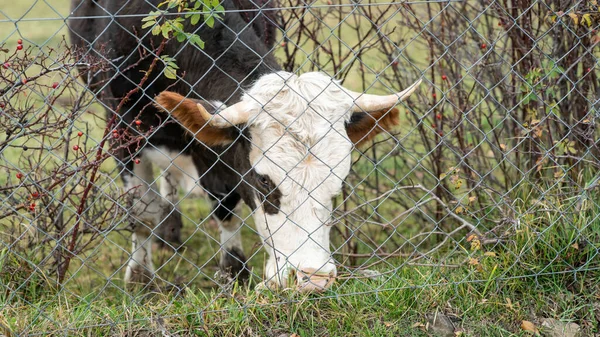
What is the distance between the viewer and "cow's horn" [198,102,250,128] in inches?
129

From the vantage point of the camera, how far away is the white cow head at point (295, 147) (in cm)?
322

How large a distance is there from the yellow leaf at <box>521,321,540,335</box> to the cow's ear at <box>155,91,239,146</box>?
1.61 metres

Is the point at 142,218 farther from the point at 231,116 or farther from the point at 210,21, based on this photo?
the point at 210,21

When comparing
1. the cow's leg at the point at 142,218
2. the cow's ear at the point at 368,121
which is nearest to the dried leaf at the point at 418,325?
the cow's ear at the point at 368,121

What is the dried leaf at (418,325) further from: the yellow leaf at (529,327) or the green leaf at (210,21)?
the green leaf at (210,21)

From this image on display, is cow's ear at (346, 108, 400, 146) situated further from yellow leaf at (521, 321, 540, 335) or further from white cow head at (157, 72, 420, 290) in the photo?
yellow leaf at (521, 321, 540, 335)

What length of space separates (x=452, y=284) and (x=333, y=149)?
33.0 inches

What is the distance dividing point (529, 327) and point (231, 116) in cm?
166

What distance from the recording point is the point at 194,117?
327cm

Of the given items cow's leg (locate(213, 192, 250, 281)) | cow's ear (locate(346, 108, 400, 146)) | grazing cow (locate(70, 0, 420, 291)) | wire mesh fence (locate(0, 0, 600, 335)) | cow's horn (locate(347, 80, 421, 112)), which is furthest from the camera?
cow's leg (locate(213, 192, 250, 281))

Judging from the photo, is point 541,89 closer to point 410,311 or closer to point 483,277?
point 483,277

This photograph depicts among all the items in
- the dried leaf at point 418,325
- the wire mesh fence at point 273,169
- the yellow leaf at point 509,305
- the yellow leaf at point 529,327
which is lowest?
the yellow leaf at point 529,327

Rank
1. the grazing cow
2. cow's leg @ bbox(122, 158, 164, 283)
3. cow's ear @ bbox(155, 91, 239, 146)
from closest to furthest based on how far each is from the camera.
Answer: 1. cow's ear @ bbox(155, 91, 239, 146)
2. the grazing cow
3. cow's leg @ bbox(122, 158, 164, 283)

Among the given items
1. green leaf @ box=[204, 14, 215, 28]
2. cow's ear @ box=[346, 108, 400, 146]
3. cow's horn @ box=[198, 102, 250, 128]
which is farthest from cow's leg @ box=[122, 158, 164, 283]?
green leaf @ box=[204, 14, 215, 28]
